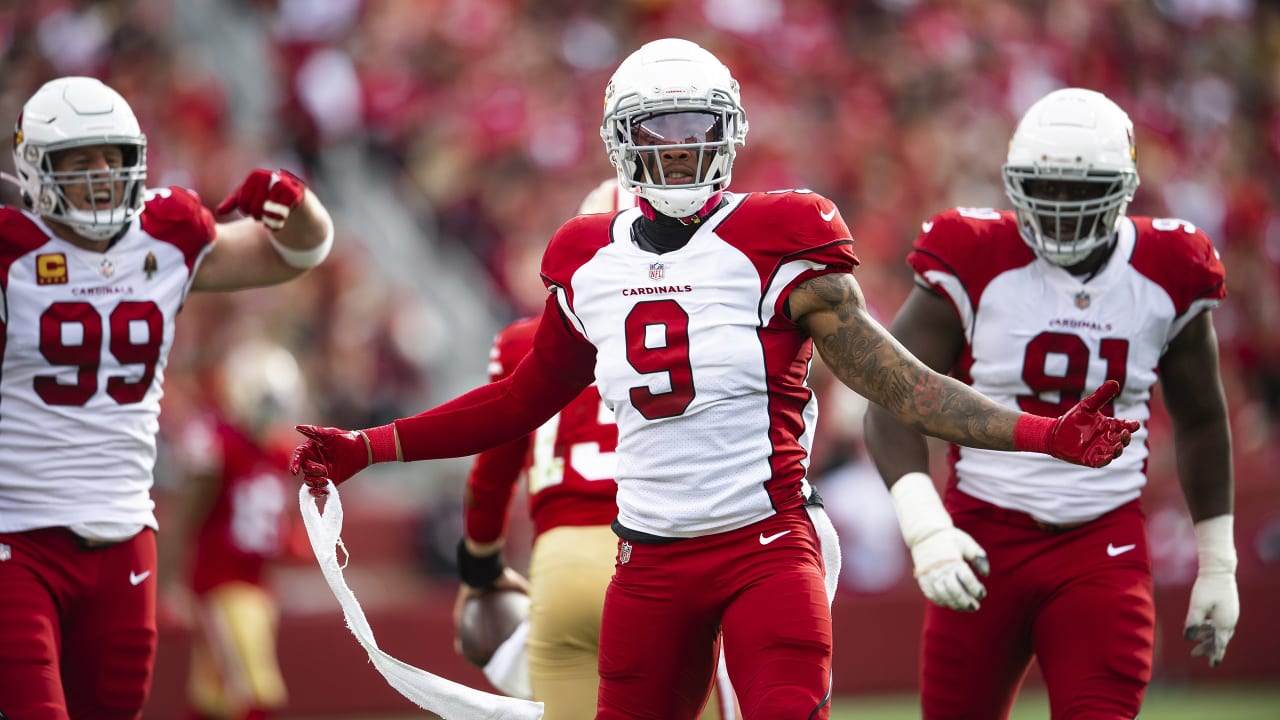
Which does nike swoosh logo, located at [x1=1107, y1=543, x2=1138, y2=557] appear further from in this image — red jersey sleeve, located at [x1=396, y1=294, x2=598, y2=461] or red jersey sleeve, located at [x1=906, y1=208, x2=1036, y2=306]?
red jersey sleeve, located at [x1=396, y1=294, x2=598, y2=461]

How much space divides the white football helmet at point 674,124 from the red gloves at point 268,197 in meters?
1.42

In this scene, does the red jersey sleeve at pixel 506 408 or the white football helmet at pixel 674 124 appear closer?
the white football helmet at pixel 674 124

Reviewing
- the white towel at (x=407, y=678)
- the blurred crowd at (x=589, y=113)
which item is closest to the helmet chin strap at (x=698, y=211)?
the white towel at (x=407, y=678)

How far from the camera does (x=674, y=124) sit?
13.0 ft

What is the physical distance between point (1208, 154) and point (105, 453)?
1234 cm

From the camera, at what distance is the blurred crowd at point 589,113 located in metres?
11.1

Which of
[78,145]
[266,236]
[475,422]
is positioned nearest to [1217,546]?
[475,422]

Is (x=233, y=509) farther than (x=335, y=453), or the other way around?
(x=233, y=509)

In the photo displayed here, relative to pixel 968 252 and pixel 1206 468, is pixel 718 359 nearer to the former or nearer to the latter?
pixel 968 252

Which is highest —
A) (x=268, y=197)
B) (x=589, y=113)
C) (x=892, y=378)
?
(x=589, y=113)

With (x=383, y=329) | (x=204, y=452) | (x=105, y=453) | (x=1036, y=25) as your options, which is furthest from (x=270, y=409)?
(x=1036, y=25)

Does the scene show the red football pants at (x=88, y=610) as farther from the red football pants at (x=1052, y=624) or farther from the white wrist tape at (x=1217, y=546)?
the white wrist tape at (x=1217, y=546)

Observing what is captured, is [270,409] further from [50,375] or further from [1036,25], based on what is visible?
[1036,25]

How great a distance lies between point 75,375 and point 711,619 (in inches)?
84.4
